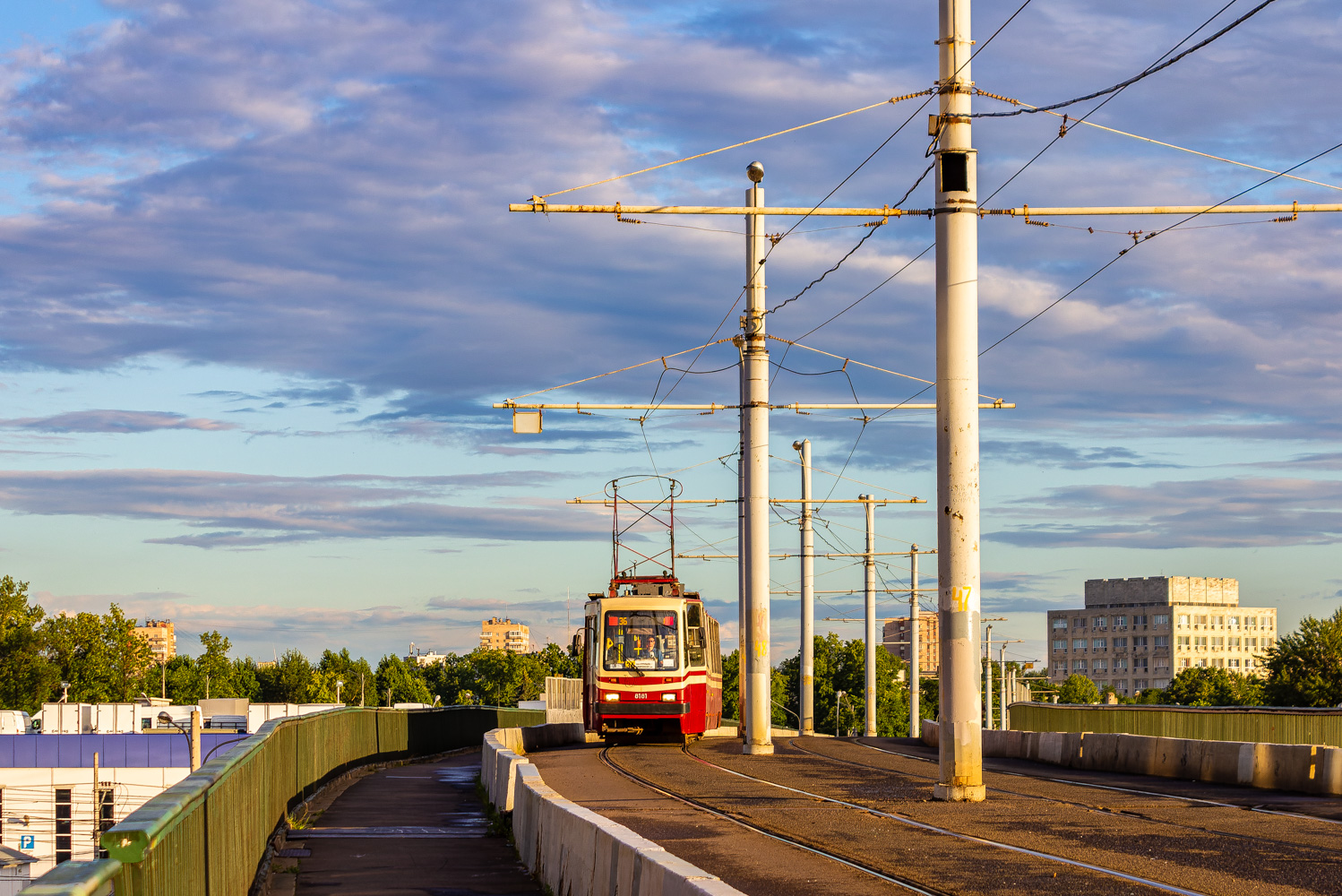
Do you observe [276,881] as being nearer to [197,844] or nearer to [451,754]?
[197,844]

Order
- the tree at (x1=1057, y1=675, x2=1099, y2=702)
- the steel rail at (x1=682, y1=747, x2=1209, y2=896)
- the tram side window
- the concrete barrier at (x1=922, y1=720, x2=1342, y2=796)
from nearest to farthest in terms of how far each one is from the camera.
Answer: the steel rail at (x1=682, y1=747, x2=1209, y2=896) → the concrete barrier at (x1=922, y1=720, x2=1342, y2=796) → the tram side window → the tree at (x1=1057, y1=675, x2=1099, y2=702)

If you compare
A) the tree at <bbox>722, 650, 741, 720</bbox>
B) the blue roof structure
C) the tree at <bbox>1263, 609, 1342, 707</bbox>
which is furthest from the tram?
the tree at <bbox>722, 650, 741, 720</bbox>

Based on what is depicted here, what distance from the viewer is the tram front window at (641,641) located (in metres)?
33.0

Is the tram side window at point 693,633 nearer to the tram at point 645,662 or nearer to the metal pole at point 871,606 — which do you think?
the tram at point 645,662

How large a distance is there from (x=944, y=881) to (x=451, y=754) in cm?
3438

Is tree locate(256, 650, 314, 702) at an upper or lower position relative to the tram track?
lower

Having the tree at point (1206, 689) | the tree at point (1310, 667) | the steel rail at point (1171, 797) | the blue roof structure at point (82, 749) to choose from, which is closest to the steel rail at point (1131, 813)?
the steel rail at point (1171, 797)

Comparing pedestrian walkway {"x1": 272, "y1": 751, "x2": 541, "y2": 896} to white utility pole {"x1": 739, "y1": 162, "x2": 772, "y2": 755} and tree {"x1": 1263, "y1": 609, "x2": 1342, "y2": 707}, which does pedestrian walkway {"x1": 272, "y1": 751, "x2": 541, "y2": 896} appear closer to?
white utility pole {"x1": 739, "y1": 162, "x2": 772, "y2": 755}

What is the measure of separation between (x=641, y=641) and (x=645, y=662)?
477 millimetres

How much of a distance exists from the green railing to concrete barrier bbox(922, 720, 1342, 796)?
12.2 m

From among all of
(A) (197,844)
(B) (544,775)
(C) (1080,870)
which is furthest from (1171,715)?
(A) (197,844)

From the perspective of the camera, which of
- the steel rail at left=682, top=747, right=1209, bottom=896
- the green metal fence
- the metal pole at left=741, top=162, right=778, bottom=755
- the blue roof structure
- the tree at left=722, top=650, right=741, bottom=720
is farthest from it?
the tree at left=722, top=650, right=741, bottom=720

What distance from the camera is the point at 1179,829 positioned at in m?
13.9

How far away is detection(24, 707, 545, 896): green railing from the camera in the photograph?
5250mm
